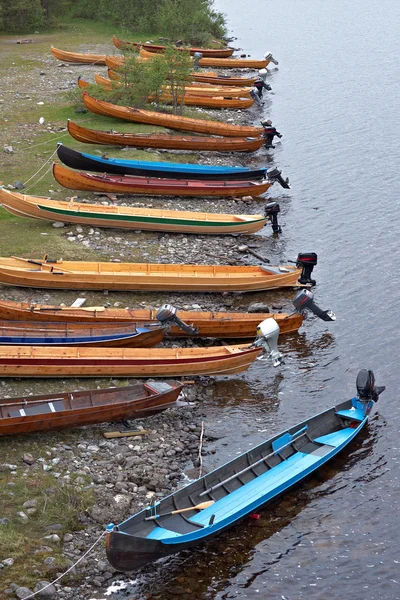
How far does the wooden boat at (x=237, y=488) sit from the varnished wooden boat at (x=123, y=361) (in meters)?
3.22

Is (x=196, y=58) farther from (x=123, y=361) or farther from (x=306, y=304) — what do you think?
Result: (x=123, y=361)

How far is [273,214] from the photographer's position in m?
33.0

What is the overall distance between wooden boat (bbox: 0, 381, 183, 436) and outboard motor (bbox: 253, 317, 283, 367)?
132 inches

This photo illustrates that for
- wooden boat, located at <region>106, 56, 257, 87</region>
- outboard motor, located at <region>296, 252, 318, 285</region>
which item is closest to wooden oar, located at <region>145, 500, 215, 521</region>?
outboard motor, located at <region>296, 252, 318, 285</region>

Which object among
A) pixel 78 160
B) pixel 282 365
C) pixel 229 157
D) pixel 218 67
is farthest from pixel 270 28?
pixel 282 365

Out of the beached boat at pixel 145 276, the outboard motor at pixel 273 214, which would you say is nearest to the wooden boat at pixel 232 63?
the outboard motor at pixel 273 214

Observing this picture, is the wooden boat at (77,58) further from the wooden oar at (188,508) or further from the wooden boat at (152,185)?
the wooden oar at (188,508)

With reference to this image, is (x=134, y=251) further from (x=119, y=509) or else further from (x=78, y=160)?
(x=119, y=509)

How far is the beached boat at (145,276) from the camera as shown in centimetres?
2600

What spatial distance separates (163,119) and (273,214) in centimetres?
1307

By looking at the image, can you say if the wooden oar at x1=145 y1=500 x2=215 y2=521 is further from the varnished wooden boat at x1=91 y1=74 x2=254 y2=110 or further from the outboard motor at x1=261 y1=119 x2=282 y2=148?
the varnished wooden boat at x1=91 y1=74 x2=254 y2=110

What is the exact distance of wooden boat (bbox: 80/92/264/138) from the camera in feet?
140

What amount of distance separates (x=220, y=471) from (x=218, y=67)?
162 ft

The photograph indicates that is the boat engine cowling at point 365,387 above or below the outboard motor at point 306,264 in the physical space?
below
